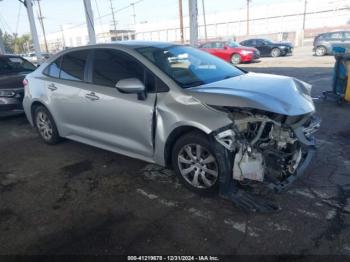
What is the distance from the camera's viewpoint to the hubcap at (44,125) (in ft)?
17.9

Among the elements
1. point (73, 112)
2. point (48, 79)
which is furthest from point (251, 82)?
point (48, 79)

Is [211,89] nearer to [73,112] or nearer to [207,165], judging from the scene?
[207,165]

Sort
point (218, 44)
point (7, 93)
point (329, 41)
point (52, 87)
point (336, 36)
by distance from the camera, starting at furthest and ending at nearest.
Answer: point (218, 44), point (336, 36), point (329, 41), point (7, 93), point (52, 87)

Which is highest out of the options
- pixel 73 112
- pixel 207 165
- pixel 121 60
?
pixel 121 60

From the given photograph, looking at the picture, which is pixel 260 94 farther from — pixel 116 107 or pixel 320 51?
pixel 320 51

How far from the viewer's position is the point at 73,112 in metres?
4.79

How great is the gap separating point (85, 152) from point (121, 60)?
1.86 meters

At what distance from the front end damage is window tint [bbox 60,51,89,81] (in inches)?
94.1

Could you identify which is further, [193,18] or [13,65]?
[193,18]

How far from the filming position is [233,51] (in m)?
19.9

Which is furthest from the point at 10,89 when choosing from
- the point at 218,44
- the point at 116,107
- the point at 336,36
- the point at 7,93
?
the point at 336,36

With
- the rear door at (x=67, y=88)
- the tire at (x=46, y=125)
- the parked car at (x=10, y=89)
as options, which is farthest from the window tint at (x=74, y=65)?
the parked car at (x=10, y=89)

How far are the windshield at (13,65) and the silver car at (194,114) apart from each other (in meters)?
4.58

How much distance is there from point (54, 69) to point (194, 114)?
287cm
